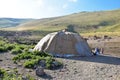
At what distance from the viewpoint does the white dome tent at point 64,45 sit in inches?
989

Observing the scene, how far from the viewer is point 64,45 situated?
25.4m

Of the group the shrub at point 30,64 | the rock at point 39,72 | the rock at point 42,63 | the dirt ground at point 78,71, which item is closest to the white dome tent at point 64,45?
the dirt ground at point 78,71

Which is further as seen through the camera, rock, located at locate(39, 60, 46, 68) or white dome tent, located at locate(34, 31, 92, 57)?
white dome tent, located at locate(34, 31, 92, 57)

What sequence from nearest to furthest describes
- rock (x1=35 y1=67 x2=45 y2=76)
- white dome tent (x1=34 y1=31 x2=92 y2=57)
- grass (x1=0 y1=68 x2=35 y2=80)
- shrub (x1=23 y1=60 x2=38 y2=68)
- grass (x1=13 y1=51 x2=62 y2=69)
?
grass (x1=0 y1=68 x2=35 y2=80) < rock (x1=35 y1=67 x2=45 y2=76) < shrub (x1=23 y1=60 x2=38 y2=68) < grass (x1=13 y1=51 x2=62 y2=69) < white dome tent (x1=34 y1=31 x2=92 y2=57)

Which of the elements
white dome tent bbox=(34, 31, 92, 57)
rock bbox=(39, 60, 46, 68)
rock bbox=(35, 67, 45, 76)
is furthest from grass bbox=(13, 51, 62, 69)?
white dome tent bbox=(34, 31, 92, 57)

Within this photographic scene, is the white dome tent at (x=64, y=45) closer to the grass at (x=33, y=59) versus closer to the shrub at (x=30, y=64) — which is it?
the grass at (x=33, y=59)

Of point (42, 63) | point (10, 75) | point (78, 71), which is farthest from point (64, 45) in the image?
point (10, 75)

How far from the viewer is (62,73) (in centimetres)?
1825

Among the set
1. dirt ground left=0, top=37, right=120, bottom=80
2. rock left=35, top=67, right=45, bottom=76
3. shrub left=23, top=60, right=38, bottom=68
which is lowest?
dirt ground left=0, top=37, right=120, bottom=80

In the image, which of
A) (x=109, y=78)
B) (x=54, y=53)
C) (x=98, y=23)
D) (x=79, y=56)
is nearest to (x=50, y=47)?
(x=54, y=53)

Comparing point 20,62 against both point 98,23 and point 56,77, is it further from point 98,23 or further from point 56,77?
point 98,23

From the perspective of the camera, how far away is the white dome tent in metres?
25.1

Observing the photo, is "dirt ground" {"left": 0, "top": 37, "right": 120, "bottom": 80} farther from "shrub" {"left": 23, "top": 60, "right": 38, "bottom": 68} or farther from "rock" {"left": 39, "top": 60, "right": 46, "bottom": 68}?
"rock" {"left": 39, "top": 60, "right": 46, "bottom": 68}

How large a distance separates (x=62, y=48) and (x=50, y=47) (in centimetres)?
98
